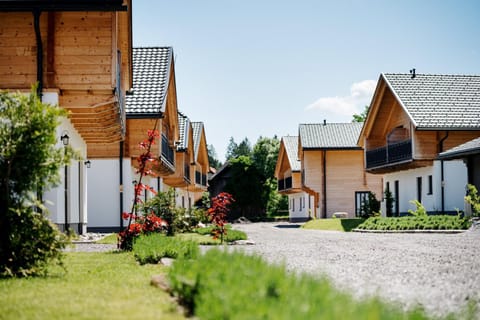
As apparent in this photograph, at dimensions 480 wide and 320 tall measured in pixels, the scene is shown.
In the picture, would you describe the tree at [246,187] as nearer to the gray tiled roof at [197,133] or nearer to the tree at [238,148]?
the gray tiled roof at [197,133]

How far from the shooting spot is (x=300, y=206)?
2253 inches

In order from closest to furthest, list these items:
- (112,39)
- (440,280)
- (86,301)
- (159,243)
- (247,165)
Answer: (86,301)
(440,280)
(159,243)
(112,39)
(247,165)

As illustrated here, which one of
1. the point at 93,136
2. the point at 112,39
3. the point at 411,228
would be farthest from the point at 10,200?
the point at 411,228

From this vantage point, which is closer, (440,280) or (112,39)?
(440,280)

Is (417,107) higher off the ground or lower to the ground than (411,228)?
higher

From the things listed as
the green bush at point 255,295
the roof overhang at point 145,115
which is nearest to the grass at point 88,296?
the green bush at point 255,295

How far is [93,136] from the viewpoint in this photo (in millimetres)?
21125

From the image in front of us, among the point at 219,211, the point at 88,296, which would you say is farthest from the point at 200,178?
the point at 88,296

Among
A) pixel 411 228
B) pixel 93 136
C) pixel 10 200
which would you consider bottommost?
pixel 411 228

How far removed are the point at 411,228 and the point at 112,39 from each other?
13845mm

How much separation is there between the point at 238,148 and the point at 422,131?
353ft

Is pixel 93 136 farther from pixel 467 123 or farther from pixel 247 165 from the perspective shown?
pixel 247 165

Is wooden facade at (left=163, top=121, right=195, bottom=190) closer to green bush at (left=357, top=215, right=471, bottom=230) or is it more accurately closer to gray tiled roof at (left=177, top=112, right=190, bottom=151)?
gray tiled roof at (left=177, top=112, right=190, bottom=151)

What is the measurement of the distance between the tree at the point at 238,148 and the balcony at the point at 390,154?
8960 centimetres
